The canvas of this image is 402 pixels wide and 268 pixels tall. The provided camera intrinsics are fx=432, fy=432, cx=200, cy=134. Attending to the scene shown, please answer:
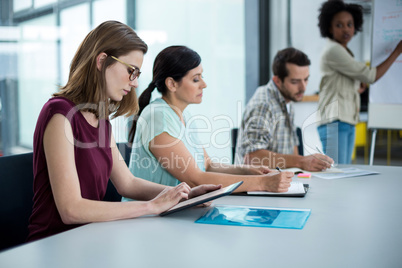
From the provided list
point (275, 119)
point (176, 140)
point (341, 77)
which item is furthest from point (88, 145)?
point (341, 77)

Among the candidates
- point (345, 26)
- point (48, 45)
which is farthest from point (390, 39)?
point (48, 45)

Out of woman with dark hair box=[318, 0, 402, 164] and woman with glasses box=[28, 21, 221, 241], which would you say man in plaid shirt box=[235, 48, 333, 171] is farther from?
woman with glasses box=[28, 21, 221, 241]

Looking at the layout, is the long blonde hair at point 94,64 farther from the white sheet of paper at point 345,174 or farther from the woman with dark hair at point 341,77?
the woman with dark hair at point 341,77

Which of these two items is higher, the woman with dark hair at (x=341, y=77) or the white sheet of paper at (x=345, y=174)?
the woman with dark hair at (x=341, y=77)

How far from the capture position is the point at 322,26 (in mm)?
3346

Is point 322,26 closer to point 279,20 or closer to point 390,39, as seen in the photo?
point 390,39

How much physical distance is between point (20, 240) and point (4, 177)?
220 millimetres

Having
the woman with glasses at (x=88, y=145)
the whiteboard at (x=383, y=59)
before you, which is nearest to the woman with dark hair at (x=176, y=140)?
the woman with glasses at (x=88, y=145)

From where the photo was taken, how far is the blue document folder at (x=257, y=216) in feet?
3.83

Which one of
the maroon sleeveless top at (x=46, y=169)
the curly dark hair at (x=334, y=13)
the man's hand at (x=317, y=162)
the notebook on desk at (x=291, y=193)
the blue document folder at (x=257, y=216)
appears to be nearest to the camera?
the blue document folder at (x=257, y=216)

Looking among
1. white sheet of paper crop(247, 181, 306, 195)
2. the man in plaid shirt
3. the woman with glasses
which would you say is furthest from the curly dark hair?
the woman with glasses

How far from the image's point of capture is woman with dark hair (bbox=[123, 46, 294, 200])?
5.34 ft

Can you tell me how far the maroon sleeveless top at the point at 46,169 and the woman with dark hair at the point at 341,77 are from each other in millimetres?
1965

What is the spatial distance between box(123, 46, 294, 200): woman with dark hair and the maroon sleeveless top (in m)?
0.31
